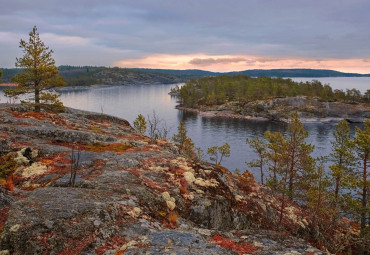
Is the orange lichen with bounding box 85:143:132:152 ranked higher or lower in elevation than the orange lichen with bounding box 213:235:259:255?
higher

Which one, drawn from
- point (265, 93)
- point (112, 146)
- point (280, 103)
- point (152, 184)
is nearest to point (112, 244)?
point (152, 184)

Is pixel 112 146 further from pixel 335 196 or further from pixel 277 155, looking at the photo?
pixel 335 196

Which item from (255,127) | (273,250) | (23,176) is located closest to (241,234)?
(273,250)

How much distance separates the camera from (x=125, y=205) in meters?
13.0

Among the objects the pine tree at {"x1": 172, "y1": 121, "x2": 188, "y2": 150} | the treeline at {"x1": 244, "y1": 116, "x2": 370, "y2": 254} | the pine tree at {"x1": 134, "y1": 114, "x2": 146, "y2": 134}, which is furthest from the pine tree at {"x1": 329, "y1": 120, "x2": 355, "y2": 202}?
the pine tree at {"x1": 134, "y1": 114, "x2": 146, "y2": 134}

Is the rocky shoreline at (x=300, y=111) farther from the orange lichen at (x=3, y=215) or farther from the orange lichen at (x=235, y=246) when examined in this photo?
the orange lichen at (x=3, y=215)

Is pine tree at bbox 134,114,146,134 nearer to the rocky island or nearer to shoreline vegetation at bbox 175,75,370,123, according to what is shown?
the rocky island

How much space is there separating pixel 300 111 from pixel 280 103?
1159cm

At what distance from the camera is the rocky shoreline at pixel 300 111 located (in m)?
138

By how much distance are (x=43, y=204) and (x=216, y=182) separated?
11.1m

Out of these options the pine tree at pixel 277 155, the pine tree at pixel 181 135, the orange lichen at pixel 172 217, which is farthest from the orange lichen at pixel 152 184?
the pine tree at pixel 181 135

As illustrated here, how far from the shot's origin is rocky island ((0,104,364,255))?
10258 mm

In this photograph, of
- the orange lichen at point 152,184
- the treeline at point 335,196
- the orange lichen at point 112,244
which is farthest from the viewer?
the treeline at point 335,196

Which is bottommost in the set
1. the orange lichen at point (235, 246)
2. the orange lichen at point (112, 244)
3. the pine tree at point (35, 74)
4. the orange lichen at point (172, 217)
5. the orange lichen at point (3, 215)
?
the orange lichen at point (172, 217)
